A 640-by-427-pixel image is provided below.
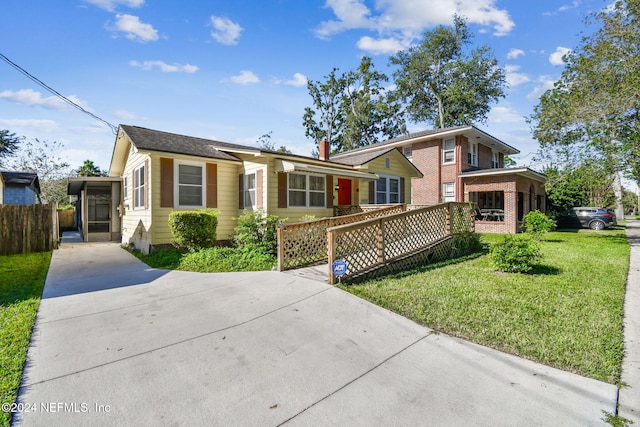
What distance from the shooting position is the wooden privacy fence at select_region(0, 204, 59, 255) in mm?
10008

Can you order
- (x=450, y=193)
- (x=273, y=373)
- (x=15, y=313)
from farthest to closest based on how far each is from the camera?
(x=450, y=193) → (x=15, y=313) → (x=273, y=373)

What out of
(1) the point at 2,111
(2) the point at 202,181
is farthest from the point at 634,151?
(1) the point at 2,111

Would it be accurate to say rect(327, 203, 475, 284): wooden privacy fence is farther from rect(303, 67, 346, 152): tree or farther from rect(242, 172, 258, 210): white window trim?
rect(303, 67, 346, 152): tree

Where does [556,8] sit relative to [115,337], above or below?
A: above

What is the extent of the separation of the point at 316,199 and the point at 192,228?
A: 5.18m

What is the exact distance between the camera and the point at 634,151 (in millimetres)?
12008

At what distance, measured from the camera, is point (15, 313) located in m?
4.51

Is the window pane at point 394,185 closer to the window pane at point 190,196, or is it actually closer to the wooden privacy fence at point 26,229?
the window pane at point 190,196

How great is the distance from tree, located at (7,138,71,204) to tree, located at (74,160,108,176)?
90.5 inches

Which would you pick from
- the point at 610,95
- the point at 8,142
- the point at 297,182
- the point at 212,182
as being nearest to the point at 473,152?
the point at 610,95

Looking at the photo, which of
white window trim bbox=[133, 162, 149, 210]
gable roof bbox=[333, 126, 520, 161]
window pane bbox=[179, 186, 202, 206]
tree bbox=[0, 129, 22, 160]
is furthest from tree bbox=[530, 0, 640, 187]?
tree bbox=[0, 129, 22, 160]

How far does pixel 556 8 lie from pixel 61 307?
18.3 meters

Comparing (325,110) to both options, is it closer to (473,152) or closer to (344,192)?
(473,152)

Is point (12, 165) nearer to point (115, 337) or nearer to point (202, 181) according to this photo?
point (202, 181)
